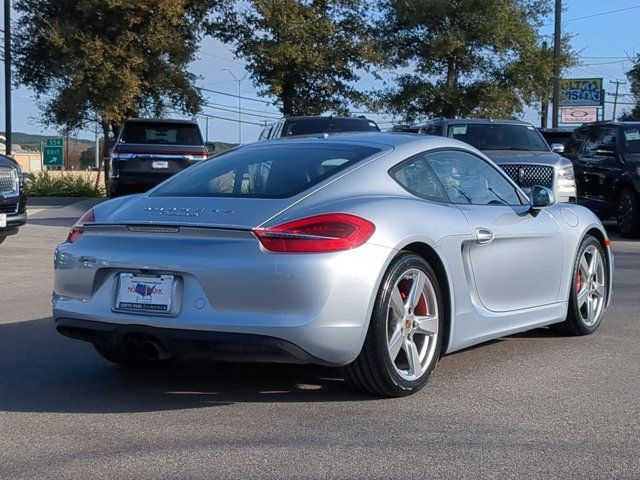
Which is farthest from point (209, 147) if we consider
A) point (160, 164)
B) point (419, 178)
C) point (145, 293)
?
point (145, 293)

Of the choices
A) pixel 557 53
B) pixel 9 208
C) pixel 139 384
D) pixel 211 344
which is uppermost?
pixel 557 53

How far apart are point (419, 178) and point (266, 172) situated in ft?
3.01

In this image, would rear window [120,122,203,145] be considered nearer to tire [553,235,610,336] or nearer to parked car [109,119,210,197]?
parked car [109,119,210,197]

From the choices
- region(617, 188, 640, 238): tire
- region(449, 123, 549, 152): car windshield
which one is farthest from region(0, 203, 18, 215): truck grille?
region(617, 188, 640, 238): tire

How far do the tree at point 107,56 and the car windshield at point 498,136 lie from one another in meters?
13.2

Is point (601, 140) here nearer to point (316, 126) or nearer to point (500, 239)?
point (316, 126)

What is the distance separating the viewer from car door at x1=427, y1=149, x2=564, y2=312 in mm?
6124

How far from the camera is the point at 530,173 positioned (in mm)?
14789

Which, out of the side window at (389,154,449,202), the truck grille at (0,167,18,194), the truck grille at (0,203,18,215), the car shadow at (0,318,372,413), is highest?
the side window at (389,154,449,202)

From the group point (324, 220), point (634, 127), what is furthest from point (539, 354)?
point (634, 127)

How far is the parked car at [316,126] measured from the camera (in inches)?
639

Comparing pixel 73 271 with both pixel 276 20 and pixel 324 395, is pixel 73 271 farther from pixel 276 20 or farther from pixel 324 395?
pixel 276 20

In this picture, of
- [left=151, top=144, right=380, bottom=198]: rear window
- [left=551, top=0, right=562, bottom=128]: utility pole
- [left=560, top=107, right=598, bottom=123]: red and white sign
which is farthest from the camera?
[left=560, top=107, right=598, bottom=123]: red and white sign

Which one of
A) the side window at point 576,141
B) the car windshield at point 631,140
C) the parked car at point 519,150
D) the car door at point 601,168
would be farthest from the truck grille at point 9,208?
the side window at point 576,141
